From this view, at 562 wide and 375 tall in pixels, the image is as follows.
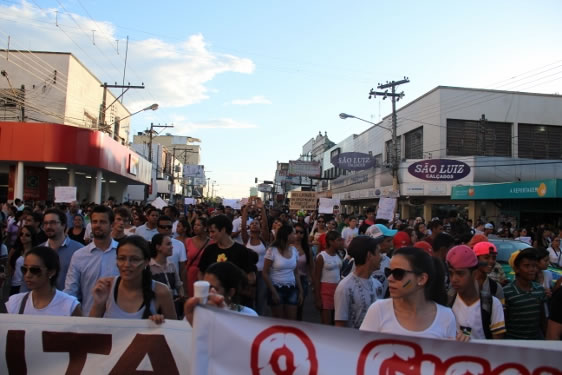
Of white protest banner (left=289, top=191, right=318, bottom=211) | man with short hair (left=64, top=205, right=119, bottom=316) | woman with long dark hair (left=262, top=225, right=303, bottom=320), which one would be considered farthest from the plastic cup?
white protest banner (left=289, top=191, right=318, bottom=211)

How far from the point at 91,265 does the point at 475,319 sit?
3.33 m

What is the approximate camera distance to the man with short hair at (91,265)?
4.33 meters

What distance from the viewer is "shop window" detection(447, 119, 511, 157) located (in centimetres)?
3438

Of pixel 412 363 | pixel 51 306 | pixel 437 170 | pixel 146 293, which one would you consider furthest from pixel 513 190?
pixel 51 306

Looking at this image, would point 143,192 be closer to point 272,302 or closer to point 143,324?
point 272,302

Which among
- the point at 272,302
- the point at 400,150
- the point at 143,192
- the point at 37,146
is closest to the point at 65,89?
the point at 37,146

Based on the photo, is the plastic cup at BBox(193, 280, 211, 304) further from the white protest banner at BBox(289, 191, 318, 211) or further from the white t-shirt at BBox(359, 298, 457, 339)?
the white protest banner at BBox(289, 191, 318, 211)

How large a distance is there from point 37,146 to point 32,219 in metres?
15.8

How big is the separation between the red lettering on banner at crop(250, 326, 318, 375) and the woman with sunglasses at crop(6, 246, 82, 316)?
5.21 feet

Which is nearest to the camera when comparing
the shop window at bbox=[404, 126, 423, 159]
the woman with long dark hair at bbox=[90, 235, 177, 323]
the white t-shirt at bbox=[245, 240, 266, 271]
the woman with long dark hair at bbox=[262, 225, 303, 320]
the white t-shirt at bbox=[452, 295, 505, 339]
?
the woman with long dark hair at bbox=[90, 235, 177, 323]

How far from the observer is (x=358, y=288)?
4.30m

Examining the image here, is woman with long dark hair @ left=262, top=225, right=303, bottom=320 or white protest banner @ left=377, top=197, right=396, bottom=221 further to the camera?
white protest banner @ left=377, top=197, right=396, bottom=221

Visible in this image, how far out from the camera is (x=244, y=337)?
2641 mm

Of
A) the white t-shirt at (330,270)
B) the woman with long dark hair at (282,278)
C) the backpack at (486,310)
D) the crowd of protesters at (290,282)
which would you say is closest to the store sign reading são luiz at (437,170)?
the crowd of protesters at (290,282)
